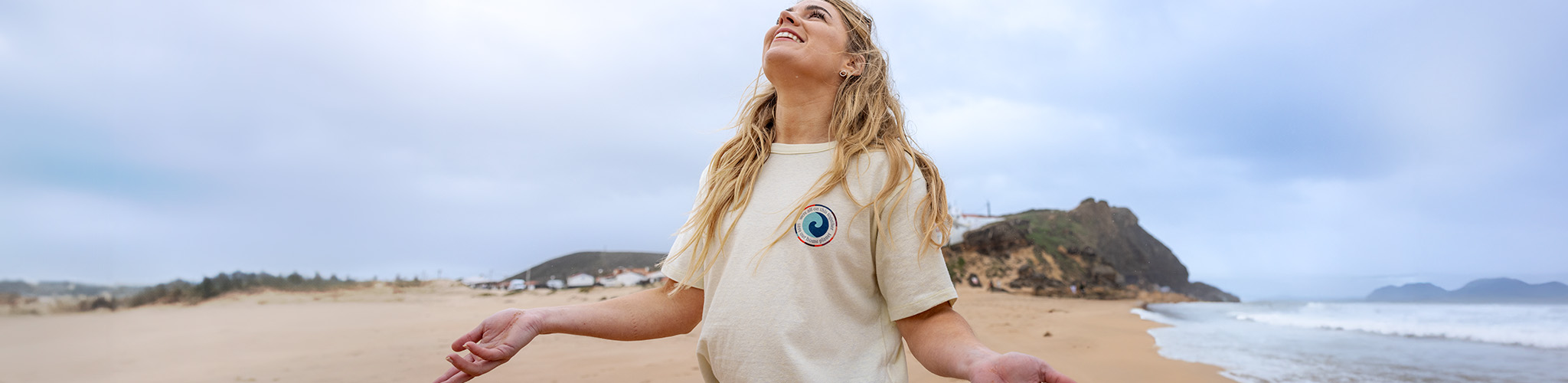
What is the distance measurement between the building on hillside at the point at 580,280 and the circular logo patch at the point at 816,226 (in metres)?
12.5

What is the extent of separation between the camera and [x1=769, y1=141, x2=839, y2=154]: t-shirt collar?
1.21m

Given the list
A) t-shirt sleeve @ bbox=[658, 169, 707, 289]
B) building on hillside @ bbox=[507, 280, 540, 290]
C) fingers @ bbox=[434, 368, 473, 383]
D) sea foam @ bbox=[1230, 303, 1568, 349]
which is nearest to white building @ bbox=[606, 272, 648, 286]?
building on hillside @ bbox=[507, 280, 540, 290]

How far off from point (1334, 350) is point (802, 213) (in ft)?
24.8

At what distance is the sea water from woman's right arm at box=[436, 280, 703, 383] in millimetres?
4581

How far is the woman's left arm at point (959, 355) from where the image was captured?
2.68ft

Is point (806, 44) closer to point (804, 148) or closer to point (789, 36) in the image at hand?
point (789, 36)

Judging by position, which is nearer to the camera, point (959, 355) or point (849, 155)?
point (959, 355)

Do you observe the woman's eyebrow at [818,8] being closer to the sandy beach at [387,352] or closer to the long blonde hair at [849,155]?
the long blonde hair at [849,155]

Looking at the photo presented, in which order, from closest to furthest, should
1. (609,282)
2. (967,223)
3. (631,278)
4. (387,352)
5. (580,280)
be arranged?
(387,352) → (580,280) → (609,282) → (631,278) → (967,223)

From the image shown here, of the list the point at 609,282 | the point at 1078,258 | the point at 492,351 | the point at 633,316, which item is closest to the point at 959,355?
the point at 633,316

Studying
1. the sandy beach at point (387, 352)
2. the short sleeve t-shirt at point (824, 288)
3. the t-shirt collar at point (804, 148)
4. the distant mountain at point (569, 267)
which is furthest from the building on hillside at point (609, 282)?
the short sleeve t-shirt at point (824, 288)

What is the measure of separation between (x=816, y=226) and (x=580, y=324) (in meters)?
0.48

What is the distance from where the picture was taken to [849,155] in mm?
1168

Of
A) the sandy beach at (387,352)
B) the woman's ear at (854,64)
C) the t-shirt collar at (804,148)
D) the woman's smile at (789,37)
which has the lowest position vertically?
the sandy beach at (387,352)
